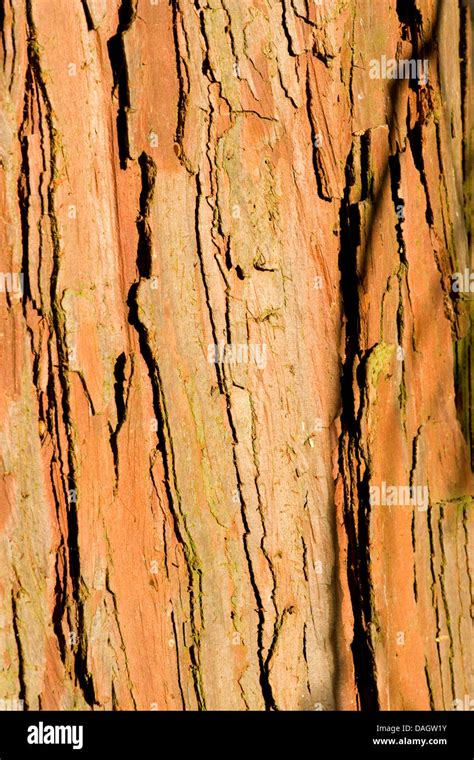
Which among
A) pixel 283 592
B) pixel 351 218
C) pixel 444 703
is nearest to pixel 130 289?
pixel 351 218

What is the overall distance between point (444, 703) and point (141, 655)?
67 cm

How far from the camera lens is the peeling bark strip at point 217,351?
1413 millimetres

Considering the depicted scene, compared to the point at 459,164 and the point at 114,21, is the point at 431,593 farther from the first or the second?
the point at 114,21

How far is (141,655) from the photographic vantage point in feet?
4.77

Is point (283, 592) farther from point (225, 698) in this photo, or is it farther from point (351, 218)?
point (351, 218)

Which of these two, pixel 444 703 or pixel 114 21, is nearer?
pixel 114 21

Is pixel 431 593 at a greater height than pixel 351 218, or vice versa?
pixel 351 218

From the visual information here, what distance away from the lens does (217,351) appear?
56.9 inches

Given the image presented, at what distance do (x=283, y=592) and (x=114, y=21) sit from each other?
46.3 inches

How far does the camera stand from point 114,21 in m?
1.42

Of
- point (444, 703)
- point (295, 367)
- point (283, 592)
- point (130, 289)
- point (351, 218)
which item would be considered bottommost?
point (444, 703)

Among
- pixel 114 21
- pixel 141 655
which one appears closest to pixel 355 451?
pixel 141 655

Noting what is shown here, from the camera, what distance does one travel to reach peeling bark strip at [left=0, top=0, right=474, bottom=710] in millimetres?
1413

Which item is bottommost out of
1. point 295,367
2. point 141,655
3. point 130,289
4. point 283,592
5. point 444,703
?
point 444,703
